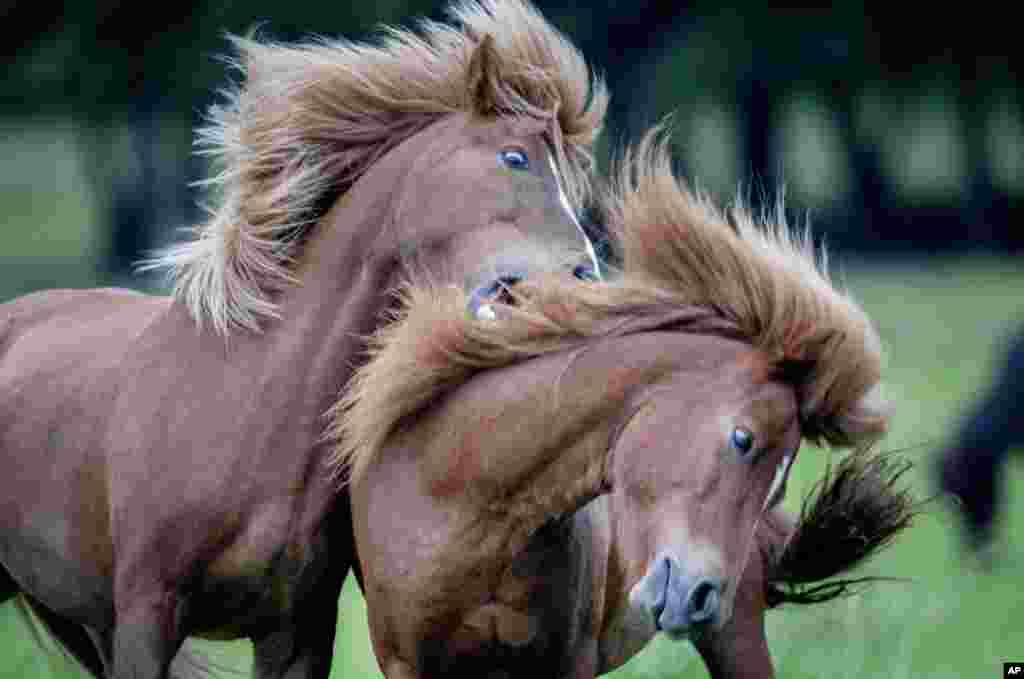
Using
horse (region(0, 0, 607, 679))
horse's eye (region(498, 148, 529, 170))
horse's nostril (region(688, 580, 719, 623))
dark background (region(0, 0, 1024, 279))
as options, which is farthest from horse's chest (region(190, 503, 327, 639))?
dark background (region(0, 0, 1024, 279))

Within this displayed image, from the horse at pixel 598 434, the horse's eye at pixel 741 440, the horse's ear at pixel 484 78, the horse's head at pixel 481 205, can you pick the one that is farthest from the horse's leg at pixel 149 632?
the horse's eye at pixel 741 440

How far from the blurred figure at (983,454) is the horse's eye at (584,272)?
4581 millimetres

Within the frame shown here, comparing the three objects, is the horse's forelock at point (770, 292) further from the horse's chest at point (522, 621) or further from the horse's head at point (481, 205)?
the horse's chest at point (522, 621)

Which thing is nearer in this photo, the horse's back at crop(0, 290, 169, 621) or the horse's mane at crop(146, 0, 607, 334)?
the horse's mane at crop(146, 0, 607, 334)

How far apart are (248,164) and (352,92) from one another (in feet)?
1.16

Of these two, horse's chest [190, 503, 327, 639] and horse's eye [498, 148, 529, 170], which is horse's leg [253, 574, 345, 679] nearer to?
horse's chest [190, 503, 327, 639]

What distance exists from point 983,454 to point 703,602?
5.47 m

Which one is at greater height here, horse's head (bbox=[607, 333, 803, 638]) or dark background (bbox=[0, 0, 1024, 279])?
horse's head (bbox=[607, 333, 803, 638])

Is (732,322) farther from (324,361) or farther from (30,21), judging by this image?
(30,21)

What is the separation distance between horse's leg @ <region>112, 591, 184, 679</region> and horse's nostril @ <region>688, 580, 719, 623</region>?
1.56 meters

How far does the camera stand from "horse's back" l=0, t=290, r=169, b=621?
5496 mm

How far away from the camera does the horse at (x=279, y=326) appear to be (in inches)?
199

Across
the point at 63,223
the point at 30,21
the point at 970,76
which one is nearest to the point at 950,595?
the point at 30,21

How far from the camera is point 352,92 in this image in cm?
557
